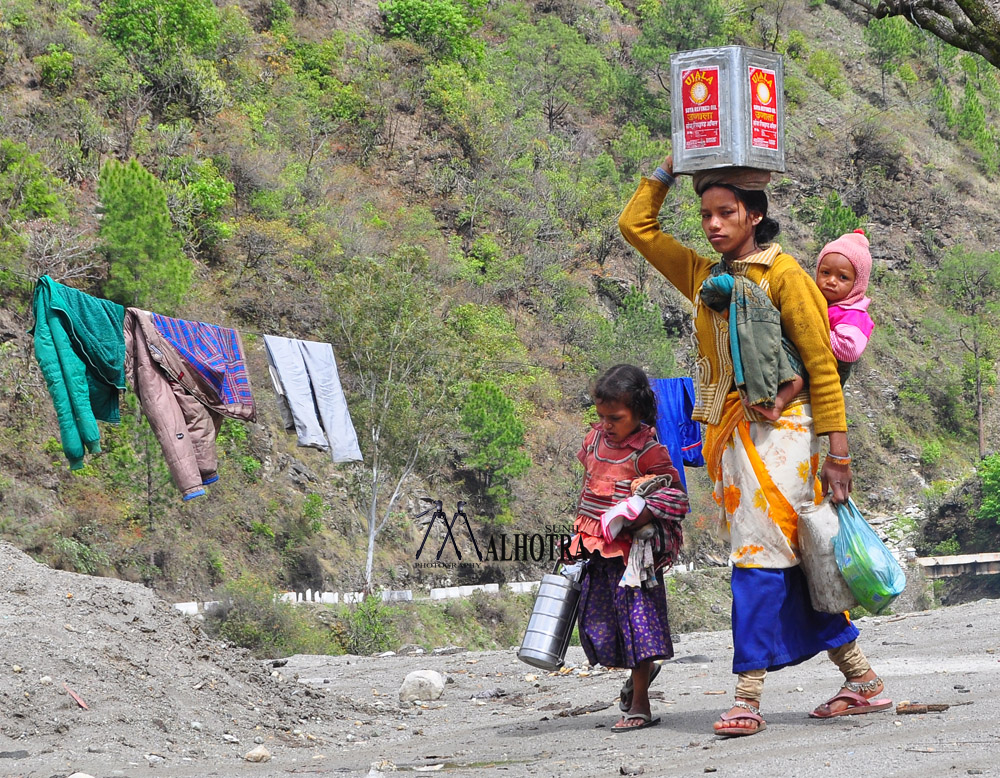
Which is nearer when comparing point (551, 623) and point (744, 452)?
point (744, 452)

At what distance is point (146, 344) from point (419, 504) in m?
13.9

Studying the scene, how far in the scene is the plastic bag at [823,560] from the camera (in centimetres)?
381

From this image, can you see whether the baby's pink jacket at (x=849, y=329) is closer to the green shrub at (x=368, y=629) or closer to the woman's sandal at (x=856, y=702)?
the woman's sandal at (x=856, y=702)

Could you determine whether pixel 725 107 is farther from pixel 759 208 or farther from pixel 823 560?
pixel 823 560

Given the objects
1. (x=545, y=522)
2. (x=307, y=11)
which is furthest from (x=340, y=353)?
(x=307, y=11)

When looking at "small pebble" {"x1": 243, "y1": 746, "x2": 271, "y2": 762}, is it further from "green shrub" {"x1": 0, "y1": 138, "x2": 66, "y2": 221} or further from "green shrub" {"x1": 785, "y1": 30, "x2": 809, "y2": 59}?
"green shrub" {"x1": 785, "y1": 30, "x2": 809, "y2": 59}

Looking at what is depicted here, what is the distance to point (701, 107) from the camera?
3977 millimetres

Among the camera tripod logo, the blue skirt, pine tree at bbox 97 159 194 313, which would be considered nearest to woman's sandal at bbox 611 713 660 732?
the blue skirt

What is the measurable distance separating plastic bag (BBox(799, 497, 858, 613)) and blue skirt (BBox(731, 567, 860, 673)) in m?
0.11

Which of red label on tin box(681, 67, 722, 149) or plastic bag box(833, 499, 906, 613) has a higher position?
red label on tin box(681, 67, 722, 149)

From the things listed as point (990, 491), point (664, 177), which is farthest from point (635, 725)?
point (990, 491)

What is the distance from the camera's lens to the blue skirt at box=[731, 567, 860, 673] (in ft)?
12.7

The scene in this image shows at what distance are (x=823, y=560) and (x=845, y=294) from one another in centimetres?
109

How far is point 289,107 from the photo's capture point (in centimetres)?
2967
